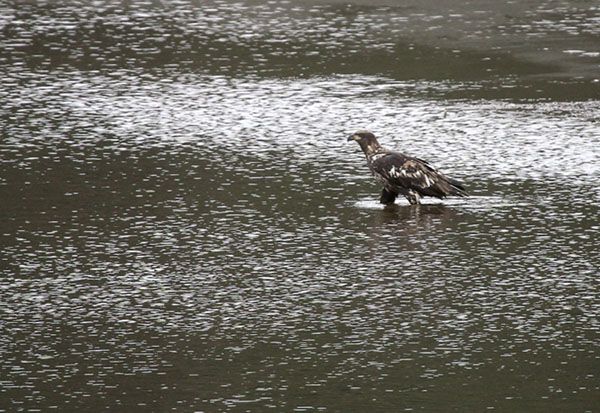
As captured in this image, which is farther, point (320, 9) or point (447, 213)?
point (320, 9)

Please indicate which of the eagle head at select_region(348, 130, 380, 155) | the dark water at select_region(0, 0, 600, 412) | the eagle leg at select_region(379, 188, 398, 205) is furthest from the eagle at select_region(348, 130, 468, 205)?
the eagle head at select_region(348, 130, 380, 155)

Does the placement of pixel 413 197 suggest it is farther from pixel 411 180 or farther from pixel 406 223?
pixel 406 223

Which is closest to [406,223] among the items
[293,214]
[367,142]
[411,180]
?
[411,180]

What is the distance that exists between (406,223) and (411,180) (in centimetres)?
47

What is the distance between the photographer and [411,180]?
1016 cm

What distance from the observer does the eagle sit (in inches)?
400

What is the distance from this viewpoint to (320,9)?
1712 centimetres

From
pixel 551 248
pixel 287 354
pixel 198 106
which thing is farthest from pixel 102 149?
pixel 287 354

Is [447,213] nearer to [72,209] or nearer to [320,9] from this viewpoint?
[72,209]

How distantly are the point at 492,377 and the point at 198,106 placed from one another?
658cm

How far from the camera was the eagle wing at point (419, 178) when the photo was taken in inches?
400

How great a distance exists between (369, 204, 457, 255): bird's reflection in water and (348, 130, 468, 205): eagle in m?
0.09

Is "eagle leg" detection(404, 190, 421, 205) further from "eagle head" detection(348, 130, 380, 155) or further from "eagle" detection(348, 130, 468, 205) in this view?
"eagle head" detection(348, 130, 380, 155)

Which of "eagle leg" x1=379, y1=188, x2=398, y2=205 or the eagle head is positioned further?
the eagle head
